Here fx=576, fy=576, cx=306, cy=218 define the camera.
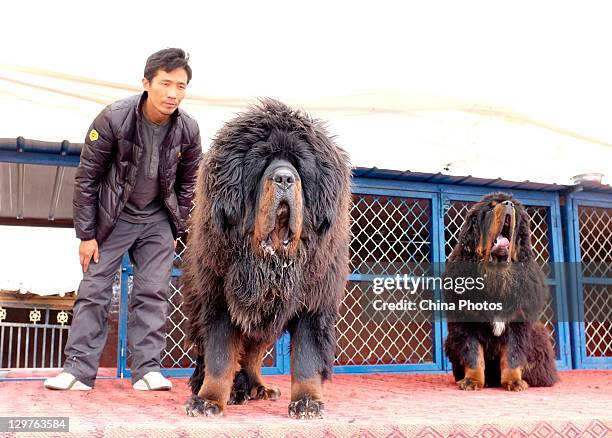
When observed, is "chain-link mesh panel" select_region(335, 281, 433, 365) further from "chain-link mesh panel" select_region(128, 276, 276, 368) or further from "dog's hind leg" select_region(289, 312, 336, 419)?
"dog's hind leg" select_region(289, 312, 336, 419)

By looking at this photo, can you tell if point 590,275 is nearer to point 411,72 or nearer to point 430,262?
point 430,262

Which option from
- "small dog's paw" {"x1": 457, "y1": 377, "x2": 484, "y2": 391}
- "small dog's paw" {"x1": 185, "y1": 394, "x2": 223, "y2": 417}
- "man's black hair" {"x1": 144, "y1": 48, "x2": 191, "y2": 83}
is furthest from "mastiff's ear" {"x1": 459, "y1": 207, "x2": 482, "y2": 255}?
"small dog's paw" {"x1": 185, "y1": 394, "x2": 223, "y2": 417}

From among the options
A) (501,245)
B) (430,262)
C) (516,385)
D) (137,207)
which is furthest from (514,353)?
(137,207)

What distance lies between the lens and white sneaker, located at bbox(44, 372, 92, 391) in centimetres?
267

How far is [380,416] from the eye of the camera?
1835 millimetres

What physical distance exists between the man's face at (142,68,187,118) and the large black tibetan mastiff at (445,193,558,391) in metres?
1.80

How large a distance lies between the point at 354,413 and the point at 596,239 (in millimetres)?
4170

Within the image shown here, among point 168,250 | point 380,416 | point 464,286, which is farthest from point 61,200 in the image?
point 380,416

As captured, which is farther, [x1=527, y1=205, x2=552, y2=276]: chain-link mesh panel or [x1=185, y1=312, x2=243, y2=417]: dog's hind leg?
[x1=527, y1=205, x2=552, y2=276]: chain-link mesh panel

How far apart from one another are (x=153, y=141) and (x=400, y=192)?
A: 7.00ft

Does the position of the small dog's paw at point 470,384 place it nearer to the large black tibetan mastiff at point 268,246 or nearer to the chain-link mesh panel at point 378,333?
the large black tibetan mastiff at point 268,246

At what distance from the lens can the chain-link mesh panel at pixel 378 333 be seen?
5.00m

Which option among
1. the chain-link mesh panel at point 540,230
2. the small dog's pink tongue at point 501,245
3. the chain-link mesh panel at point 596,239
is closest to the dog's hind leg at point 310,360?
the small dog's pink tongue at point 501,245
